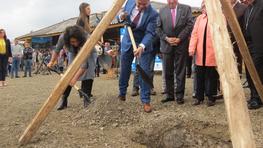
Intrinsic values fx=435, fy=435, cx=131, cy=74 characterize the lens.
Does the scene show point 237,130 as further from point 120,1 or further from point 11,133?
point 11,133

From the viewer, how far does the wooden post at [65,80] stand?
519cm

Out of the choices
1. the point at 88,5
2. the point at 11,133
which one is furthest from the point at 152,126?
the point at 88,5

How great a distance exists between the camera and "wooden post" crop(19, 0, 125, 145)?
5191mm

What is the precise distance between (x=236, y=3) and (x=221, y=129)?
125 inches

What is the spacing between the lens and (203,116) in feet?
21.5

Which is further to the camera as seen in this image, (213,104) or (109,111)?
(213,104)

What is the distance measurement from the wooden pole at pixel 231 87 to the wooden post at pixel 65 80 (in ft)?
5.05

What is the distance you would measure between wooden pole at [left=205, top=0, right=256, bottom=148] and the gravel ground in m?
1.70

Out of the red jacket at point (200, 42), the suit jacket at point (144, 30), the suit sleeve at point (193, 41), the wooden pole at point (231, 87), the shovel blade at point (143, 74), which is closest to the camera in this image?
the wooden pole at point (231, 87)

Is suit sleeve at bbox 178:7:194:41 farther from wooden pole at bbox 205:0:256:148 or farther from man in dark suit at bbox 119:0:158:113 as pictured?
wooden pole at bbox 205:0:256:148

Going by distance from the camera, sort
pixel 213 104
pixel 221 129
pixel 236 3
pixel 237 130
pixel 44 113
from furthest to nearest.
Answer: pixel 236 3 < pixel 213 104 < pixel 221 129 < pixel 44 113 < pixel 237 130

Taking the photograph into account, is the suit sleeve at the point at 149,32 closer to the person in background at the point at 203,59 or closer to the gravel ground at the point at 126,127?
the person in background at the point at 203,59

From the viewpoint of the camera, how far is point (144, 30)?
720cm

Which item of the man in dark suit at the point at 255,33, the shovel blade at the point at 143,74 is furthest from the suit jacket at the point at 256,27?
the shovel blade at the point at 143,74
